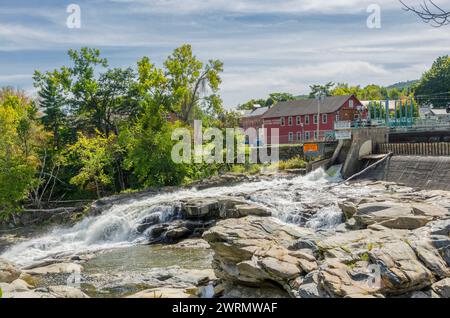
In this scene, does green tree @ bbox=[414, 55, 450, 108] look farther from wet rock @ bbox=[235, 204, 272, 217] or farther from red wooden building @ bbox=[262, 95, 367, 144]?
wet rock @ bbox=[235, 204, 272, 217]

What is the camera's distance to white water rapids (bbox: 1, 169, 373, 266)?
21.6m

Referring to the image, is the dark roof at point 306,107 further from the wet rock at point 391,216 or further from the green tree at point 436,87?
the wet rock at point 391,216

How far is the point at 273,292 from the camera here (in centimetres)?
1206

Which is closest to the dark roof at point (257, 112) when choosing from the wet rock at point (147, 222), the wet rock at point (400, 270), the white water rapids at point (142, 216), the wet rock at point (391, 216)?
the white water rapids at point (142, 216)

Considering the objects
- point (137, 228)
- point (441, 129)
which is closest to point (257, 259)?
point (137, 228)

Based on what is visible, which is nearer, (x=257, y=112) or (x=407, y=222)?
(x=407, y=222)

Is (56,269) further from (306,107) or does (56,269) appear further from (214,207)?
(306,107)

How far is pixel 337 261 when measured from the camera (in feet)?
36.0

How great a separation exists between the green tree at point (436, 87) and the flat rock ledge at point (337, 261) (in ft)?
227

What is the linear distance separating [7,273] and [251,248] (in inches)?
303

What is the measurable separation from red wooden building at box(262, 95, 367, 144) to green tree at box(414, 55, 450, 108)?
78.1 ft

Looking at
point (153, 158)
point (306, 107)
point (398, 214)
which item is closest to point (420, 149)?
point (398, 214)

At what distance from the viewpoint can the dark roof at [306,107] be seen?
2256 inches

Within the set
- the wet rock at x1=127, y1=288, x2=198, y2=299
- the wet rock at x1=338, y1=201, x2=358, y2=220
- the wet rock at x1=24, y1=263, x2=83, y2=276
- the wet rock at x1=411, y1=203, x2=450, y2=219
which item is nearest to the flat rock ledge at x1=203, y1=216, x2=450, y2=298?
the wet rock at x1=411, y1=203, x2=450, y2=219
